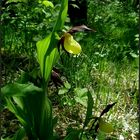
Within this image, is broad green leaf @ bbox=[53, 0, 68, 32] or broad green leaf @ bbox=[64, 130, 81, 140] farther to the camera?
broad green leaf @ bbox=[64, 130, 81, 140]

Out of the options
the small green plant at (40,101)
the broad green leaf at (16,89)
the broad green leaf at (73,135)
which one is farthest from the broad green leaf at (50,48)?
the broad green leaf at (73,135)

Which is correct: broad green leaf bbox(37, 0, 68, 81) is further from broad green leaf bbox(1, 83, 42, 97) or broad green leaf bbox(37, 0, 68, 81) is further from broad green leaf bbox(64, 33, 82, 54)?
broad green leaf bbox(1, 83, 42, 97)

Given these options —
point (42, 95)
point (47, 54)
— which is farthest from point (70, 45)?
point (42, 95)

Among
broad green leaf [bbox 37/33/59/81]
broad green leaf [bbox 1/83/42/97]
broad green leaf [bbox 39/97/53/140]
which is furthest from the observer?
broad green leaf [bbox 39/97/53/140]

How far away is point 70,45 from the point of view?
64.4 inches

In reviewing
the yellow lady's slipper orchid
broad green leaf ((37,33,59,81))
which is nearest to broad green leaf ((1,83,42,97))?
broad green leaf ((37,33,59,81))

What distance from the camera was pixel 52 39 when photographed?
5.35 ft

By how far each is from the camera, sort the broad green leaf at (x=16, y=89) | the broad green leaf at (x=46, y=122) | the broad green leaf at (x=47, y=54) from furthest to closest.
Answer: the broad green leaf at (x=46, y=122) < the broad green leaf at (x=47, y=54) < the broad green leaf at (x=16, y=89)

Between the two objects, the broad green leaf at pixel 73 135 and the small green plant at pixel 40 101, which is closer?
the small green plant at pixel 40 101

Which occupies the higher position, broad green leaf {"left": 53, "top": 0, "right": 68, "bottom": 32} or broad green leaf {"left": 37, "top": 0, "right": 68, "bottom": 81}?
broad green leaf {"left": 53, "top": 0, "right": 68, "bottom": 32}

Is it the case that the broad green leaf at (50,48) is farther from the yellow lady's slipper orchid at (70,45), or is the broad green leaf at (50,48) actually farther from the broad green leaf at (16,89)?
the broad green leaf at (16,89)

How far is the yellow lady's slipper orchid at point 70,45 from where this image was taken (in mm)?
1627

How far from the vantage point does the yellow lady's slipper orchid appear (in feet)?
5.34

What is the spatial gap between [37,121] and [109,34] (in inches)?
112
